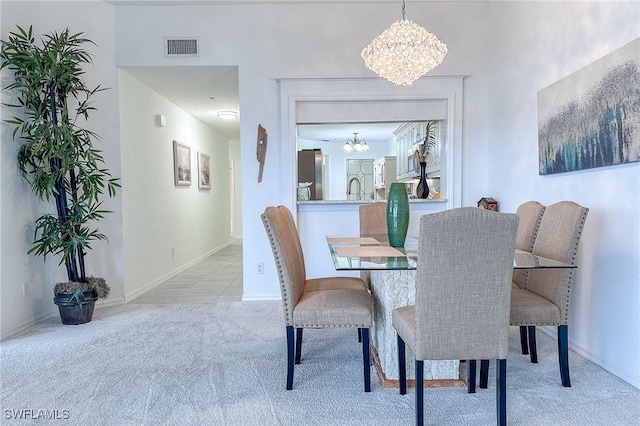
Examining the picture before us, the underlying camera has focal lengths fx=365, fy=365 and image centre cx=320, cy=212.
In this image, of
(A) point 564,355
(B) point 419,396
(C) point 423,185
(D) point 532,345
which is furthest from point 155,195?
(A) point 564,355

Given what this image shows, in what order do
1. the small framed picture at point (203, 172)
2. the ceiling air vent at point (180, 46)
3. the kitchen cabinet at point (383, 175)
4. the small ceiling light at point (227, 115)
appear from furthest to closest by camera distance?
1. the small framed picture at point (203, 172)
2. the kitchen cabinet at point (383, 175)
3. the small ceiling light at point (227, 115)
4. the ceiling air vent at point (180, 46)

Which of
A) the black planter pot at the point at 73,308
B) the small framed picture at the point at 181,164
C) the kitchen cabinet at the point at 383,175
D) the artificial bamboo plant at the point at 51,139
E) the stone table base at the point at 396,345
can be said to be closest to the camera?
the stone table base at the point at 396,345

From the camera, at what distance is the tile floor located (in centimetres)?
387

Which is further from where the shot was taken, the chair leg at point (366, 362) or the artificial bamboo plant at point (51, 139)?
the artificial bamboo plant at point (51, 139)

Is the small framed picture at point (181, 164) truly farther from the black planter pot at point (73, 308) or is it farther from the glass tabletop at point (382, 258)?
the glass tabletop at point (382, 258)

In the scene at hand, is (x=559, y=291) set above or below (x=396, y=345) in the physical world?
above

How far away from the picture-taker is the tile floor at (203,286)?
152 inches

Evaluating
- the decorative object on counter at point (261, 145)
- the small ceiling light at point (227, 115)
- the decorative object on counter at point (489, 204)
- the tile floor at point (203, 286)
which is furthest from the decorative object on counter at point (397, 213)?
the small ceiling light at point (227, 115)

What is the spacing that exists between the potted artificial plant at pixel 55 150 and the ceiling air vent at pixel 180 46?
79 centimetres

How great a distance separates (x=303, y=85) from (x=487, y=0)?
6.61 feet

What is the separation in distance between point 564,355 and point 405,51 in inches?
81.4

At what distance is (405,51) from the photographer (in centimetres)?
246

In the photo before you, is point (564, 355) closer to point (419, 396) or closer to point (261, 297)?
point (419, 396)

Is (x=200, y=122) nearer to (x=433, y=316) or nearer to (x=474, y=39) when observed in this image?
(x=474, y=39)
